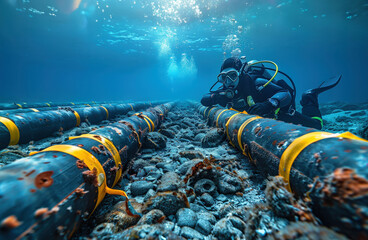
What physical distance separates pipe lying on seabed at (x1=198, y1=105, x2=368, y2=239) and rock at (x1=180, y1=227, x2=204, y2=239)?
0.90 metres

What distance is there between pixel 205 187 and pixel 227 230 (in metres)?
0.66

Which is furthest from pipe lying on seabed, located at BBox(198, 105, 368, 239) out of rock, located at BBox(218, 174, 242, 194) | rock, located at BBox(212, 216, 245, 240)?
rock, located at BBox(212, 216, 245, 240)

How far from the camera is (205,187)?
1.83 m

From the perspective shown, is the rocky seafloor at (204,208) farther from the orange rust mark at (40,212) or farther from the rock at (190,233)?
the orange rust mark at (40,212)

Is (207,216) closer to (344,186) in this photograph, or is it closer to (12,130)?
(344,186)

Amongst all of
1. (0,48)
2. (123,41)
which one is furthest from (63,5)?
(0,48)

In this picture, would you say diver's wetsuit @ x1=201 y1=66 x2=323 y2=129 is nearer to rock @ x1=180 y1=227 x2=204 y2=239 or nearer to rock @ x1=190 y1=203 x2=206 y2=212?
rock @ x1=190 y1=203 x2=206 y2=212

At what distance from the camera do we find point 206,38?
84.5ft

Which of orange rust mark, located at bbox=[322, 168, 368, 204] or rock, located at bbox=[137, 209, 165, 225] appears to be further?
rock, located at bbox=[137, 209, 165, 225]

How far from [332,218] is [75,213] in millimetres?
1725

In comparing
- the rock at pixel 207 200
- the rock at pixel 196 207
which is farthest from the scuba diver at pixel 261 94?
the rock at pixel 196 207

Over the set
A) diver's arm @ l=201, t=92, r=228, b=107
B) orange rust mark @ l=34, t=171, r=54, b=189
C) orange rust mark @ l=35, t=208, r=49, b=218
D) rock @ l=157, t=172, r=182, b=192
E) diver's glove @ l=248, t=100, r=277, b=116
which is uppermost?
diver's arm @ l=201, t=92, r=228, b=107

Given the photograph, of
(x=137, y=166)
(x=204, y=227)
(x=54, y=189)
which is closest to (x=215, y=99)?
(x=137, y=166)

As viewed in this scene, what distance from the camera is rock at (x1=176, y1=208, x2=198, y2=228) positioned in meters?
1.31
